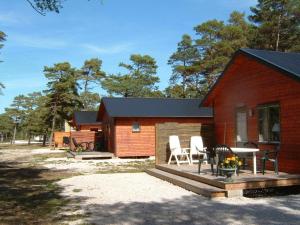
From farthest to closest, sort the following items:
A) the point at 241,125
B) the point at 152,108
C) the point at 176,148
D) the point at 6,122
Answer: the point at 6,122 → the point at 152,108 → the point at 176,148 → the point at 241,125

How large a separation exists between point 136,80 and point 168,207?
1917 inches

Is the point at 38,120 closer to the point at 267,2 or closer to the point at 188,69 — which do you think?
the point at 188,69

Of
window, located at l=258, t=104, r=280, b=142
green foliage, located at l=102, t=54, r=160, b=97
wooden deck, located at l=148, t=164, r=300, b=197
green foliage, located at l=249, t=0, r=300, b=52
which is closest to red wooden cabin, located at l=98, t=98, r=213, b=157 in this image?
window, located at l=258, t=104, r=280, b=142

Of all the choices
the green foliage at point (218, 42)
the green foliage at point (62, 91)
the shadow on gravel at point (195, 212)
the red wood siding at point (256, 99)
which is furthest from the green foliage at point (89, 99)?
the shadow on gravel at point (195, 212)

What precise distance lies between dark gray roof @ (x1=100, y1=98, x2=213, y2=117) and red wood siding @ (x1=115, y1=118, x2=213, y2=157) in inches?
17.8

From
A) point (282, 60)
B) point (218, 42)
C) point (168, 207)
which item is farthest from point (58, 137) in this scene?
point (168, 207)

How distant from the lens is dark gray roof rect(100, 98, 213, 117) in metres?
24.7

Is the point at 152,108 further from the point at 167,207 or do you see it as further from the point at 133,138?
the point at 167,207

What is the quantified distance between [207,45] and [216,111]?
32941 mm

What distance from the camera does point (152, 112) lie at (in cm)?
2512

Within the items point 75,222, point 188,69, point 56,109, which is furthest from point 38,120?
point 75,222

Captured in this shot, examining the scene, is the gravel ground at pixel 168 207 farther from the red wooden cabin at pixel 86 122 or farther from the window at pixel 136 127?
the red wooden cabin at pixel 86 122

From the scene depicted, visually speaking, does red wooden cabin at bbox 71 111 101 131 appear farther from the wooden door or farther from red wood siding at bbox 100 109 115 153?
the wooden door

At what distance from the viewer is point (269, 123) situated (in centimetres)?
1235
